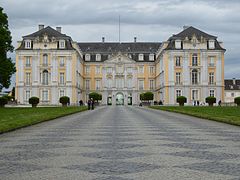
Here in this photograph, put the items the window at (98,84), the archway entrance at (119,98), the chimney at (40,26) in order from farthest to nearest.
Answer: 1. the archway entrance at (119,98)
2. the window at (98,84)
3. the chimney at (40,26)

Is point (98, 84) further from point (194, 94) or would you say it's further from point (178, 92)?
point (194, 94)

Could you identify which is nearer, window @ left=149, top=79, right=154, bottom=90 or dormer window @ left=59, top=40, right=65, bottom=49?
dormer window @ left=59, top=40, right=65, bottom=49

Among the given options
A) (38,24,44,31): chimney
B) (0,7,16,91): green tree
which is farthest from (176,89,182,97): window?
(0,7,16,91): green tree

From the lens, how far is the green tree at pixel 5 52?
4662 centimetres

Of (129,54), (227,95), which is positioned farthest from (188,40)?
(227,95)

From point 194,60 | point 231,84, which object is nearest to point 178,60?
point 194,60

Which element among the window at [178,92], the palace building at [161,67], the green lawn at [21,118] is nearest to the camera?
the green lawn at [21,118]

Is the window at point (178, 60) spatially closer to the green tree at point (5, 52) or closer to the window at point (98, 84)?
the window at point (98, 84)

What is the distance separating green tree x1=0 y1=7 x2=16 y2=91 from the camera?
46625mm

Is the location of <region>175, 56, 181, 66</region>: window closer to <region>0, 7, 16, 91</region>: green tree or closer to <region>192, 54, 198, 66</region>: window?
<region>192, 54, 198, 66</region>: window

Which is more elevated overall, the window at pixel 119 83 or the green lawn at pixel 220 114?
the window at pixel 119 83

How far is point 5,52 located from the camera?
48.4m

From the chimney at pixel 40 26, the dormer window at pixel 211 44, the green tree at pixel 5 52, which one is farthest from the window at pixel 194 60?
the green tree at pixel 5 52

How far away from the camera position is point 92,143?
12.5 metres
